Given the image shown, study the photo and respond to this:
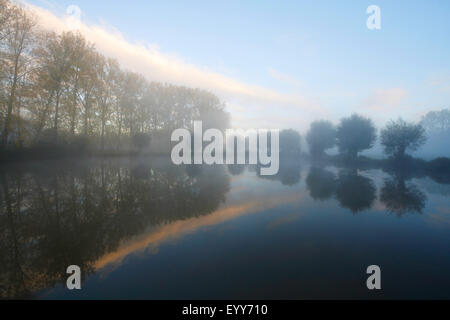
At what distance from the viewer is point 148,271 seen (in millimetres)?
3740

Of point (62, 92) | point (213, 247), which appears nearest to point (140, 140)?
point (62, 92)

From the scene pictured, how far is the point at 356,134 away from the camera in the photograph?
4450 centimetres

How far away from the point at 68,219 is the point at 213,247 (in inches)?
203

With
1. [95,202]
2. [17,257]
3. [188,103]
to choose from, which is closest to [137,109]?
[188,103]

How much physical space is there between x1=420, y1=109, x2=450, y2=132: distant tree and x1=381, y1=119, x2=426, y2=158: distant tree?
10321 centimetres

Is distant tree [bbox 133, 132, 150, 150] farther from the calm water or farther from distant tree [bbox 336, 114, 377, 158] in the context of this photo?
distant tree [bbox 336, 114, 377, 158]

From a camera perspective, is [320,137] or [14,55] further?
[320,137]

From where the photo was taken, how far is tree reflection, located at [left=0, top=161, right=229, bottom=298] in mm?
3846

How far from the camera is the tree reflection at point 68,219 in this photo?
3.85m

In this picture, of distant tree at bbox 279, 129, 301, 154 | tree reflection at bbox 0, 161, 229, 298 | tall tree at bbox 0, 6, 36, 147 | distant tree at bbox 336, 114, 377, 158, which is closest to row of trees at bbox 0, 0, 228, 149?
tall tree at bbox 0, 6, 36, 147

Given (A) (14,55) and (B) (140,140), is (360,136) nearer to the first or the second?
(B) (140,140)

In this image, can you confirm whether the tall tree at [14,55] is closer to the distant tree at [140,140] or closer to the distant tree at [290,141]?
the distant tree at [140,140]

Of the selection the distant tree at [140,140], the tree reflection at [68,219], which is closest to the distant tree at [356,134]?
the tree reflection at [68,219]
